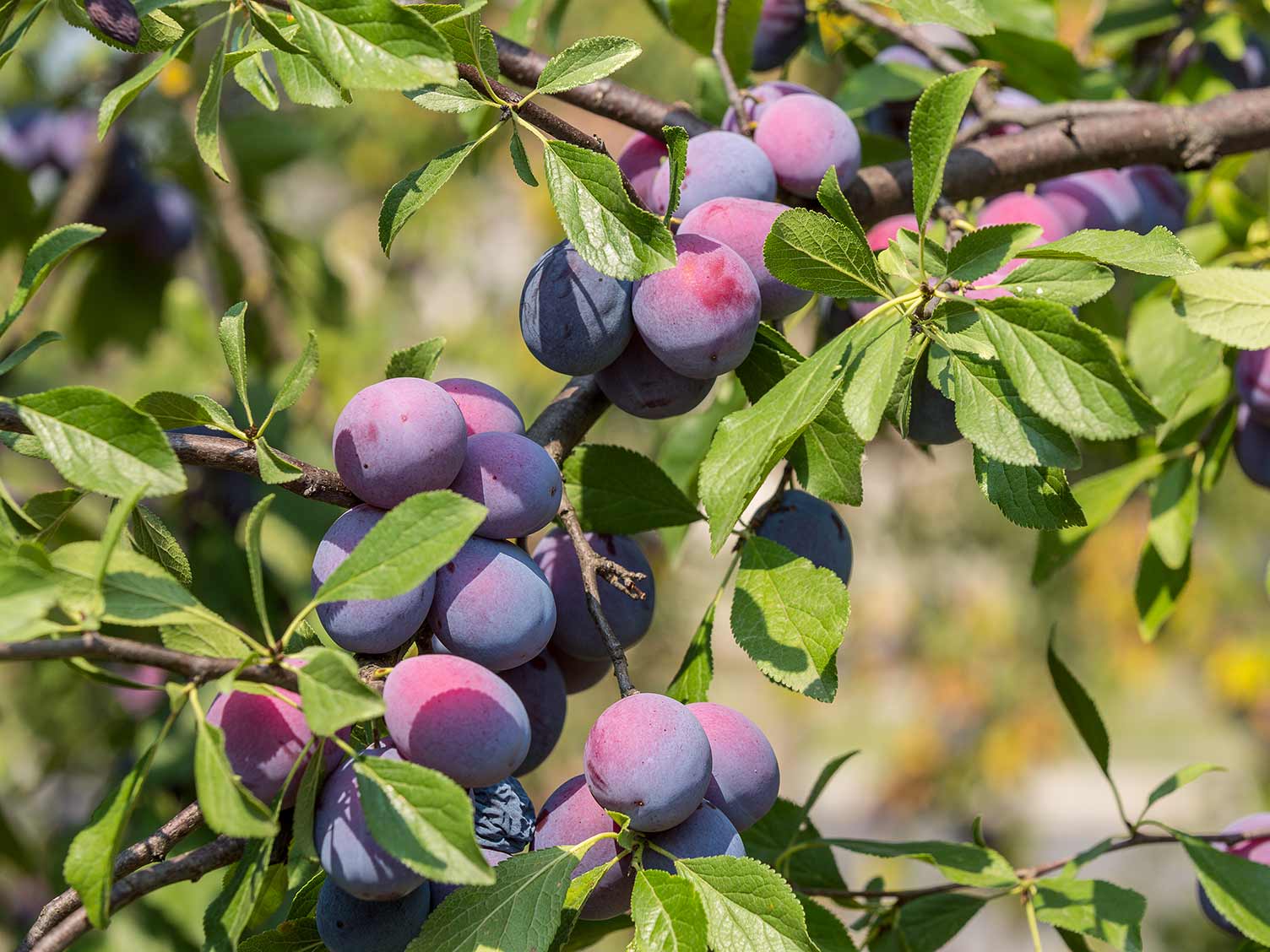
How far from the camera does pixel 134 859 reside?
51 centimetres

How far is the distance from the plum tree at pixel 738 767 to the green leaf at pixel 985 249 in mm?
252

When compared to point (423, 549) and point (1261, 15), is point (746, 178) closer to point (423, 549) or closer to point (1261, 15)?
point (423, 549)

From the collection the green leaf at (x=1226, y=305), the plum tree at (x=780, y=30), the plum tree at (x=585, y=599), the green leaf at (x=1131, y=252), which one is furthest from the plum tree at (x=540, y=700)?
the plum tree at (x=780, y=30)

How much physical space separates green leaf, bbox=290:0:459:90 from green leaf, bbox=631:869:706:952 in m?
0.36

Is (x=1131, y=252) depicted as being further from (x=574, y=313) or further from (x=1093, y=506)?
(x=1093, y=506)

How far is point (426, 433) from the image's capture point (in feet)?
1.77

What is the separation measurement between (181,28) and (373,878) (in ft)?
1.56

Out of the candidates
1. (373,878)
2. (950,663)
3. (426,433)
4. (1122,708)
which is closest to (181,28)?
(426,433)

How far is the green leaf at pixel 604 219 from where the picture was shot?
554 millimetres

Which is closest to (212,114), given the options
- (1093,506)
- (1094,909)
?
(1094,909)

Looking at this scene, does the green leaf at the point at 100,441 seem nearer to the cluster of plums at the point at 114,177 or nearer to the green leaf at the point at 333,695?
the green leaf at the point at 333,695

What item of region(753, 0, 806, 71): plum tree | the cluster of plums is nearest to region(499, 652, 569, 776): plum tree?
region(753, 0, 806, 71): plum tree

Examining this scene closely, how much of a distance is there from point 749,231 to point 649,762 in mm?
314

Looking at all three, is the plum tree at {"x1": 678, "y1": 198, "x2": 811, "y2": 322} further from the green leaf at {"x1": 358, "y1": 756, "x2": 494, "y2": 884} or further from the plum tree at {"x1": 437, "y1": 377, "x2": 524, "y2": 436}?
the green leaf at {"x1": 358, "y1": 756, "x2": 494, "y2": 884}
